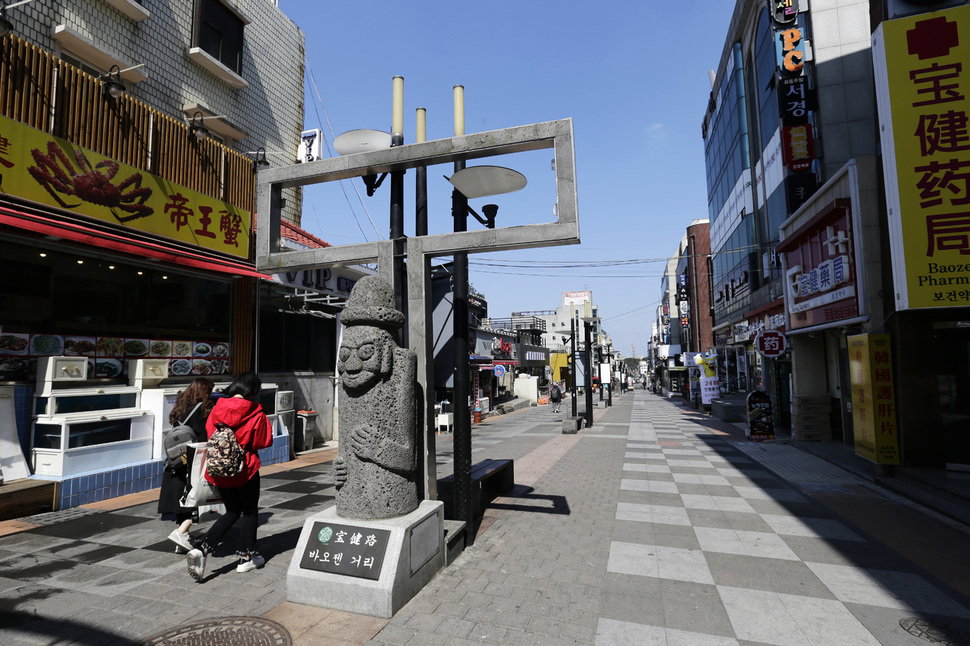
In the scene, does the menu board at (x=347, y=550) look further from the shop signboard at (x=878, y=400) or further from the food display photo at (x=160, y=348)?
the shop signboard at (x=878, y=400)

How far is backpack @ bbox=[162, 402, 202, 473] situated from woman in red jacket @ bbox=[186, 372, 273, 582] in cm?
61

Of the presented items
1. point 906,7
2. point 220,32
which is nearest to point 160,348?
point 220,32

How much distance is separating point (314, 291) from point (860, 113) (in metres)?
18.8

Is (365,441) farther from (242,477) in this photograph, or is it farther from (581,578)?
(581,578)

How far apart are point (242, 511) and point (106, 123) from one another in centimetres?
854

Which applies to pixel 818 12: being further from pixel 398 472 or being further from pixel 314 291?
pixel 398 472

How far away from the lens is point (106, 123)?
9.21 m

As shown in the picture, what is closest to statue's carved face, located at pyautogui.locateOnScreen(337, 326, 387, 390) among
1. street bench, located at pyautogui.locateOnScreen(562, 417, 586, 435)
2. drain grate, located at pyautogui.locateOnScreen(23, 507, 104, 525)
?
drain grate, located at pyautogui.locateOnScreen(23, 507, 104, 525)

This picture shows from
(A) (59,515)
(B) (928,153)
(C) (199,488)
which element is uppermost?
(B) (928,153)

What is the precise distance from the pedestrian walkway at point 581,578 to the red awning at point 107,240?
162 inches

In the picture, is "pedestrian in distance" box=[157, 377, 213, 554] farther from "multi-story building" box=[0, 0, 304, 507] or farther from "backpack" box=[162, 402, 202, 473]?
"multi-story building" box=[0, 0, 304, 507]

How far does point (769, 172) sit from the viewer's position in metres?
21.6

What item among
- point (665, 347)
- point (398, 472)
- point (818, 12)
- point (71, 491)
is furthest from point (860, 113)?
point (665, 347)

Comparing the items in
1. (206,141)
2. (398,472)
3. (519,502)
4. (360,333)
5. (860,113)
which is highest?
(860,113)
